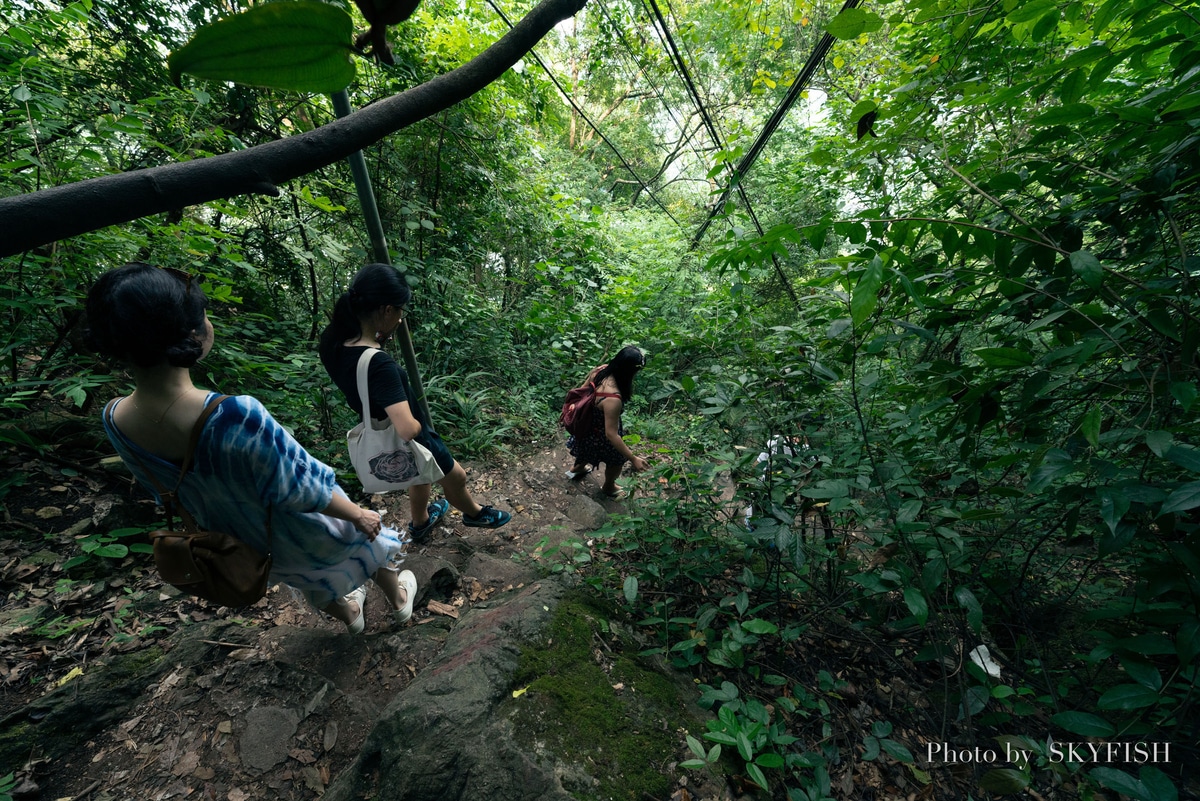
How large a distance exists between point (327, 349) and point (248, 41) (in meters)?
2.33

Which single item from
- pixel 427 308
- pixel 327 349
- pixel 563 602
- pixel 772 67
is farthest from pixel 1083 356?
pixel 772 67

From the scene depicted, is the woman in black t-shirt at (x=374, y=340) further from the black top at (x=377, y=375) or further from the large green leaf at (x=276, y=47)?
the large green leaf at (x=276, y=47)

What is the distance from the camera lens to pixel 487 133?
201 inches

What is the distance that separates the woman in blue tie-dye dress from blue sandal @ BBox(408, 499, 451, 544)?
1219 mm

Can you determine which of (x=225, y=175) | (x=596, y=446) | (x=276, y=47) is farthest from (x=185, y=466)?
(x=596, y=446)

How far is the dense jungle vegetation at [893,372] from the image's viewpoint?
1.16 meters

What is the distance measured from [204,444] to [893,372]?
263cm

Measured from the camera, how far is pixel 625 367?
337cm

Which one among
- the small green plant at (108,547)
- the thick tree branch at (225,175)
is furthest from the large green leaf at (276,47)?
the small green plant at (108,547)

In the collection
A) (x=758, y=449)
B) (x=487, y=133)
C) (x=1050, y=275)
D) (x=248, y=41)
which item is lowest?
(x=758, y=449)

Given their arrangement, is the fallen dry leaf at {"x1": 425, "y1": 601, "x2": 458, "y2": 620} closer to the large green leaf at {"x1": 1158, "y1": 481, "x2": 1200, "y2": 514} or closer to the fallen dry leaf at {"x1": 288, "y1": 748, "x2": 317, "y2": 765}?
the fallen dry leaf at {"x1": 288, "y1": 748, "x2": 317, "y2": 765}

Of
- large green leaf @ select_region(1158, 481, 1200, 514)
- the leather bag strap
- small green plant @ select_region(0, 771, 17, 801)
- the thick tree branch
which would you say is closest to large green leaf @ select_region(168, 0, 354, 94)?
the thick tree branch

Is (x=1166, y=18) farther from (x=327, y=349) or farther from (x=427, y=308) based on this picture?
(x=427, y=308)

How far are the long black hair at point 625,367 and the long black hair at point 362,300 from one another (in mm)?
1572
